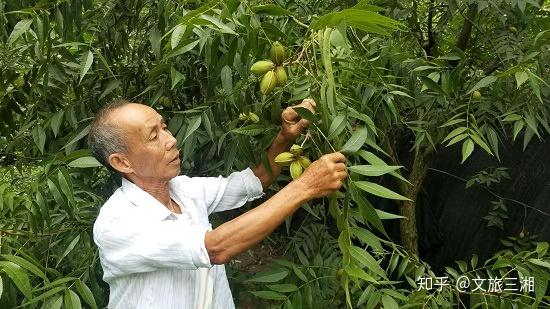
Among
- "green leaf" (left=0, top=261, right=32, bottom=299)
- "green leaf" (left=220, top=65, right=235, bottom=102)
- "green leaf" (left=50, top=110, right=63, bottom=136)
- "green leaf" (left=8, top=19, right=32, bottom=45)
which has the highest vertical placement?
"green leaf" (left=8, top=19, right=32, bottom=45)

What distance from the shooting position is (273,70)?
1.21 meters

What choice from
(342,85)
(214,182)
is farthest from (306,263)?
(342,85)

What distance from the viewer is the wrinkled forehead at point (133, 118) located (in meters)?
1.35

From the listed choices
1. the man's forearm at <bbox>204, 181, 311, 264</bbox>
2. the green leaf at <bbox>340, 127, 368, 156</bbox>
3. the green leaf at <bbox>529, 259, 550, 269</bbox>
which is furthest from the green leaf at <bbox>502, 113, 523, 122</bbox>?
the man's forearm at <bbox>204, 181, 311, 264</bbox>

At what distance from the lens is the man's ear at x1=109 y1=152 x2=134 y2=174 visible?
137cm

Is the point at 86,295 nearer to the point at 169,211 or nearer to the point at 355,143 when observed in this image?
the point at 169,211

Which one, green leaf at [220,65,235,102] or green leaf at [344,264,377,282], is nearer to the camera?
green leaf at [344,264,377,282]

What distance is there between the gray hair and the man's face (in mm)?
14

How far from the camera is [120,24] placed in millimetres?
1878

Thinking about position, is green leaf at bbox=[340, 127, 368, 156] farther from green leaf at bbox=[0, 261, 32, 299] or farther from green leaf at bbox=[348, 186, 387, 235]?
green leaf at bbox=[0, 261, 32, 299]

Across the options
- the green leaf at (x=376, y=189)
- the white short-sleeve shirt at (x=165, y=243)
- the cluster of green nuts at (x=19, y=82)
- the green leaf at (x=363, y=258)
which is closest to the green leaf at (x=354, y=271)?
the green leaf at (x=363, y=258)

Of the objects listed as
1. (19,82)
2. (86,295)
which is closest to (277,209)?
(86,295)

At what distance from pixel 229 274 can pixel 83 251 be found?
49cm

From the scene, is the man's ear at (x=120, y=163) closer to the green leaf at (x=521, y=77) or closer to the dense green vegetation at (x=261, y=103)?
the dense green vegetation at (x=261, y=103)
